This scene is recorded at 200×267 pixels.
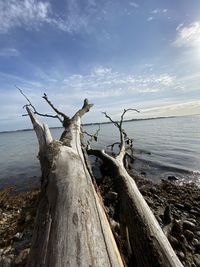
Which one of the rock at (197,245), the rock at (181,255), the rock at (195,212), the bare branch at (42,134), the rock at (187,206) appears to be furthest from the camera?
the rock at (187,206)

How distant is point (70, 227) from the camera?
9.14ft

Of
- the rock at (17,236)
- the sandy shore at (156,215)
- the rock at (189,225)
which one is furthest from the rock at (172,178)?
the rock at (17,236)

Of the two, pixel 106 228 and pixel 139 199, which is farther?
pixel 139 199

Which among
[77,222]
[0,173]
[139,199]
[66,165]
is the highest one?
[66,165]

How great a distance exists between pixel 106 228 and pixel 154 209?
386 cm

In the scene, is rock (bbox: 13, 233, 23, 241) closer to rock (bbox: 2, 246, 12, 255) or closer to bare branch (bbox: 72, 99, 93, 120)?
rock (bbox: 2, 246, 12, 255)

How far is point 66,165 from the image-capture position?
180 inches

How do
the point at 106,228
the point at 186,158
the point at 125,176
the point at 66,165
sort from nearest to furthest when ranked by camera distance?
the point at 106,228
the point at 66,165
the point at 125,176
the point at 186,158

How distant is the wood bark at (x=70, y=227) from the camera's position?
93.8 inches

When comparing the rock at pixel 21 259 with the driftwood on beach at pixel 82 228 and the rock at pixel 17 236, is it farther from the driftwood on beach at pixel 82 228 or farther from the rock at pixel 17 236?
the driftwood on beach at pixel 82 228

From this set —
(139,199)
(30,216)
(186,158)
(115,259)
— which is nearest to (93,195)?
(139,199)

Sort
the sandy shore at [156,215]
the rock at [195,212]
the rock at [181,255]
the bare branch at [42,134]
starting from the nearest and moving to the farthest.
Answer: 1. the rock at [181,255]
2. the sandy shore at [156,215]
3. the rock at [195,212]
4. the bare branch at [42,134]

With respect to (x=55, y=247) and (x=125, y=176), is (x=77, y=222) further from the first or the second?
(x=125, y=176)

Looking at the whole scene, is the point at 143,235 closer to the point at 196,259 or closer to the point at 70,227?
the point at 70,227
